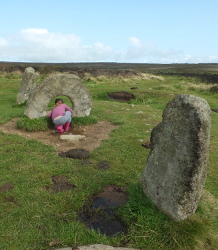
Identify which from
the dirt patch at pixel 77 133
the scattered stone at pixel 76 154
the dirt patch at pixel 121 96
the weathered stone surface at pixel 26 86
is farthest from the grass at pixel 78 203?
the dirt patch at pixel 121 96

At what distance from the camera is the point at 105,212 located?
5.10m

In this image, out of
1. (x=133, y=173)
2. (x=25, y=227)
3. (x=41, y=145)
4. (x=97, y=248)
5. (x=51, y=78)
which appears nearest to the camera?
(x=97, y=248)

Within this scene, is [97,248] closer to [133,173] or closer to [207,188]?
[133,173]

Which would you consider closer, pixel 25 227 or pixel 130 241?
pixel 130 241

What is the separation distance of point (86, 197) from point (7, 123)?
292 inches

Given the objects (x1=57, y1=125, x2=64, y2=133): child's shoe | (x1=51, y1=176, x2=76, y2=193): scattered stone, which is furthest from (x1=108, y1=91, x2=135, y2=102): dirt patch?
(x1=51, y1=176, x2=76, y2=193): scattered stone

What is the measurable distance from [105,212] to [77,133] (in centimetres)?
571

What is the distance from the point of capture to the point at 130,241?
4262mm

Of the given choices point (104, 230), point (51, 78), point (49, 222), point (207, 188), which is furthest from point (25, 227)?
point (51, 78)

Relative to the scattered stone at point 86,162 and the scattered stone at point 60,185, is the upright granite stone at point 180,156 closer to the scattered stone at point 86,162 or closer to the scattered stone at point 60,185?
the scattered stone at point 60,185

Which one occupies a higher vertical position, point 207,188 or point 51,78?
point 51,78

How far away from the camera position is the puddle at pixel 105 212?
4.71 meters

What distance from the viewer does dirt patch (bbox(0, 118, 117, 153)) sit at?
8.86 m

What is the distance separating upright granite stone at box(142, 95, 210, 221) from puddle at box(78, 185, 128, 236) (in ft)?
2.80
